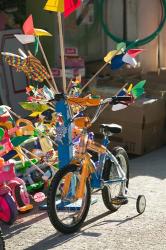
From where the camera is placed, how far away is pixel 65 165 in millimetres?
4625

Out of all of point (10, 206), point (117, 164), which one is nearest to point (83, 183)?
point (117, 164)

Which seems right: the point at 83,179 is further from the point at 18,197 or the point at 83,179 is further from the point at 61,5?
the point at 61,5

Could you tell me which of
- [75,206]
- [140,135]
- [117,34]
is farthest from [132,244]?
[117,34]

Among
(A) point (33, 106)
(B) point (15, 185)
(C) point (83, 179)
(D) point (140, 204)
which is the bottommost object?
(D) point (140, 204)

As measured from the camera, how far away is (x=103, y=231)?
4.62 metres

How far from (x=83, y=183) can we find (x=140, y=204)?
695mm

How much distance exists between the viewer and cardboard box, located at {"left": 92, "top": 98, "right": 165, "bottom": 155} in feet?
23.1

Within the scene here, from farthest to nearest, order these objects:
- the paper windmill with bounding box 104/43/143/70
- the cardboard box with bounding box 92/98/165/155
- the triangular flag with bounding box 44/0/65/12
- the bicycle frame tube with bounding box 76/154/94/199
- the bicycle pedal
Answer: the cardboard box with bounding box 92/98/165/155 < the bicycle pedal < the paper windmill with bounding box 104/43/143/70 < the bicycle frame tube with bounding box 76/154/94/199 < the triangular flag with bounding box 44/0/65/12

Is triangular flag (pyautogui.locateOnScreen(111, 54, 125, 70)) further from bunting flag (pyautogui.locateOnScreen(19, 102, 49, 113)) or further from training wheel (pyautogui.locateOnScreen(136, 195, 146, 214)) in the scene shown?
training wheel (pyautogui.locateOnScreen(136, 195, 146, 214))

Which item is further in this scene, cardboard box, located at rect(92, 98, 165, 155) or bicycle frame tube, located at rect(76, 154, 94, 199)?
cardboard box, located at rect(92, 98, 165, 155)

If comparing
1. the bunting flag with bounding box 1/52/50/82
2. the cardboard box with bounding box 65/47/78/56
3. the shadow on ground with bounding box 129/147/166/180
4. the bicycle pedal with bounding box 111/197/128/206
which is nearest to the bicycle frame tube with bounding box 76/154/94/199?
the bicycle pedal with bounding box 111/197/128/206

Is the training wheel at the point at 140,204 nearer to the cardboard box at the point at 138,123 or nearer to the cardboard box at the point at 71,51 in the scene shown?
the cardboard box at the point at 138,123

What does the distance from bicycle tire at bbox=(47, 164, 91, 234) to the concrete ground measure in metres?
0.07

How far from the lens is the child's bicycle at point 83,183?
4445mm
